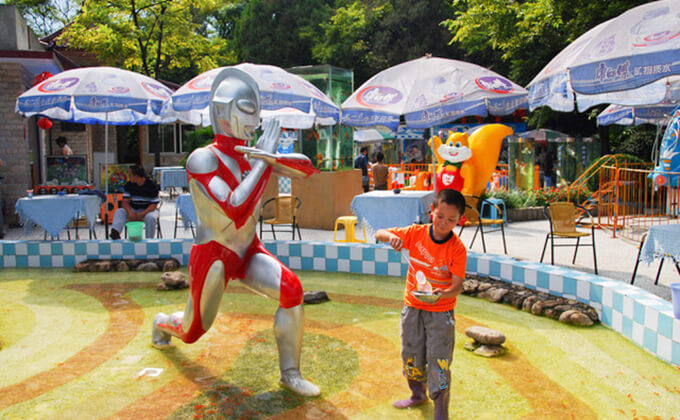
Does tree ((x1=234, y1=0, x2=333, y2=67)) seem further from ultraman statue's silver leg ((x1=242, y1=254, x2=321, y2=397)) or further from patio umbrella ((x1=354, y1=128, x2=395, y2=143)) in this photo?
ultraman statue's silver leg ((x1=242, y1=254, x2=321, y2=397))

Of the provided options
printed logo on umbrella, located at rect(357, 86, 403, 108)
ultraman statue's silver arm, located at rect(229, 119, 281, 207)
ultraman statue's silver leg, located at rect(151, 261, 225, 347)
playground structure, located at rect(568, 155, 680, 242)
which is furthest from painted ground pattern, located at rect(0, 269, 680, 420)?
playground structure, located at rect(568, 155, 680, 242)

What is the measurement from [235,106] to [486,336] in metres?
2.60

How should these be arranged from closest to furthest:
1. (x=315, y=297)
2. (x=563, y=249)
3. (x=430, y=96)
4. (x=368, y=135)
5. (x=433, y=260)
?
(x=433, y=260) → (x=315, y=297) → (x=430, y=96) → (x=563, y=249) → (x=368, y=135)

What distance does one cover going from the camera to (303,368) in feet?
13.8

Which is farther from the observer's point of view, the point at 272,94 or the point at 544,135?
the point at 544,135

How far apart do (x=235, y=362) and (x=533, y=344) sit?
7.96 ft

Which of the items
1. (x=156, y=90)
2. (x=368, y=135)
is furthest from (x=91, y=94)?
(x=368, y=135)

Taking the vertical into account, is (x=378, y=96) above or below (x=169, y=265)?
above

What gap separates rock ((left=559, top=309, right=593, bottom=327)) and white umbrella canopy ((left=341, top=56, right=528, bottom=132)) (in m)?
3.77

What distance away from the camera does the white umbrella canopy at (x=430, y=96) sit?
811cm

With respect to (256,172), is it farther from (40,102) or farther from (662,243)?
(40,102)

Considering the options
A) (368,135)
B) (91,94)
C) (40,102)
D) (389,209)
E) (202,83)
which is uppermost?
(368,135)

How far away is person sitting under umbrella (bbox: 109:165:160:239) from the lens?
856 centimetres

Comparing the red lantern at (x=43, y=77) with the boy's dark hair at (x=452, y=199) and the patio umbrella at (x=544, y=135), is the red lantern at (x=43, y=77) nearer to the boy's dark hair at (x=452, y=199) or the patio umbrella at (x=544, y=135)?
the boy's dark hair at (x=452, y=199)
